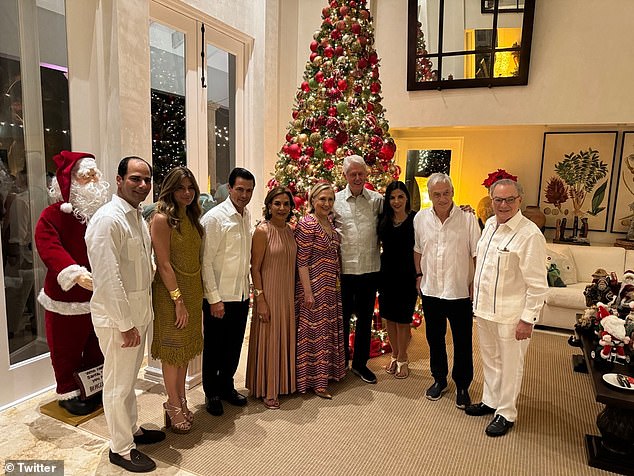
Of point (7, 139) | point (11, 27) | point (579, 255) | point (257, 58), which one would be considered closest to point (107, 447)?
point (7, 139)

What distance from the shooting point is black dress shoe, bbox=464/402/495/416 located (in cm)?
287

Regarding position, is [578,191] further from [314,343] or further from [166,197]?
[166,197]

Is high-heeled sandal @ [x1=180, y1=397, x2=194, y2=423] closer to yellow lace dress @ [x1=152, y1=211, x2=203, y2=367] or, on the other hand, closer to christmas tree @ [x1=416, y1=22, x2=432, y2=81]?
yellow lace dress @ [x1=152, y1=211, x2=203, y2=367]

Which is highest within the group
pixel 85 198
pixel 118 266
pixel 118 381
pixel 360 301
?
pixel 85 198

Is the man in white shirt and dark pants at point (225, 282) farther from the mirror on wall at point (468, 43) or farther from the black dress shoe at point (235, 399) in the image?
the mirror on wall at point (468, 43)

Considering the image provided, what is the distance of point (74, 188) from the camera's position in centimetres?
261

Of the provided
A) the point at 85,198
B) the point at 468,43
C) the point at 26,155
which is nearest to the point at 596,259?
the point at 468,43

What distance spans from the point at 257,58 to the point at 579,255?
430 cm

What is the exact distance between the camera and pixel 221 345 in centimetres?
278

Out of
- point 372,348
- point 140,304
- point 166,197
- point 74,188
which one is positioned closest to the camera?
point 140,304

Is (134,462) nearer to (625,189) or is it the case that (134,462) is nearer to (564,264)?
(564,264)

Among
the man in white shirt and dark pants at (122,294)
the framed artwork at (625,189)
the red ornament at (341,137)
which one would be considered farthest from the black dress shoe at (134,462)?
the framed artwork at (625,189)

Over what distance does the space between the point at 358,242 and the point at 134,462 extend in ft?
6.09

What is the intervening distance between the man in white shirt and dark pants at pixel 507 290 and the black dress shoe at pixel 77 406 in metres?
2.46
